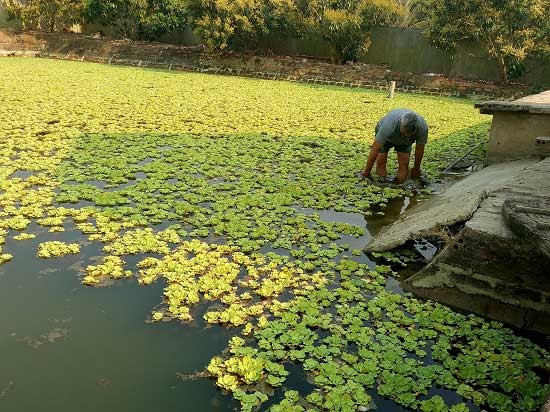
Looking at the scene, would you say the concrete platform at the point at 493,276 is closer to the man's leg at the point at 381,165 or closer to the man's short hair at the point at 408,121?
the man's short hair at the point at 408,121

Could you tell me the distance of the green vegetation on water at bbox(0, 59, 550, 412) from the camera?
10.3 ft

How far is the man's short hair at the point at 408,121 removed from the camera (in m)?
6.39

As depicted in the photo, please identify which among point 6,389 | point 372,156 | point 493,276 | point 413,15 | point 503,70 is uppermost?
point 413,15

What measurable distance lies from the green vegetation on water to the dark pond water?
0.13 meters

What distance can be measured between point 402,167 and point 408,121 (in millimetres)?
775

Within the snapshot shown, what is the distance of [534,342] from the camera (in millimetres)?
3576

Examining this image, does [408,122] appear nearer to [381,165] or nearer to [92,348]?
[381,165]

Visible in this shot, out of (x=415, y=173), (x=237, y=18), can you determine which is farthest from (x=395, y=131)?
(x=237, y=18)

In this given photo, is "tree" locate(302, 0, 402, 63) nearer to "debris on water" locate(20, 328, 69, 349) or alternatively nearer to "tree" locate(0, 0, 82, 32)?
"tree" locate(0, 0, 82, 32)

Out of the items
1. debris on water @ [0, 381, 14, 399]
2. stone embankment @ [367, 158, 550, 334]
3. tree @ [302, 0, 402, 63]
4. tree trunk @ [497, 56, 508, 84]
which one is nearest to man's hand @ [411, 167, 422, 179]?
stone embankment @ [367, 158, 550, 334]

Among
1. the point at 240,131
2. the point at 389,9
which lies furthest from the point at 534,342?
the point at 389,9

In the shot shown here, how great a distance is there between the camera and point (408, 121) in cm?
639

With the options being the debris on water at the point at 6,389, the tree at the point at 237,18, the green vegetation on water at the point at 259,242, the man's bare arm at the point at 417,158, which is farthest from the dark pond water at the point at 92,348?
the tree at the point at 237,18

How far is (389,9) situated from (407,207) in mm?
17590
